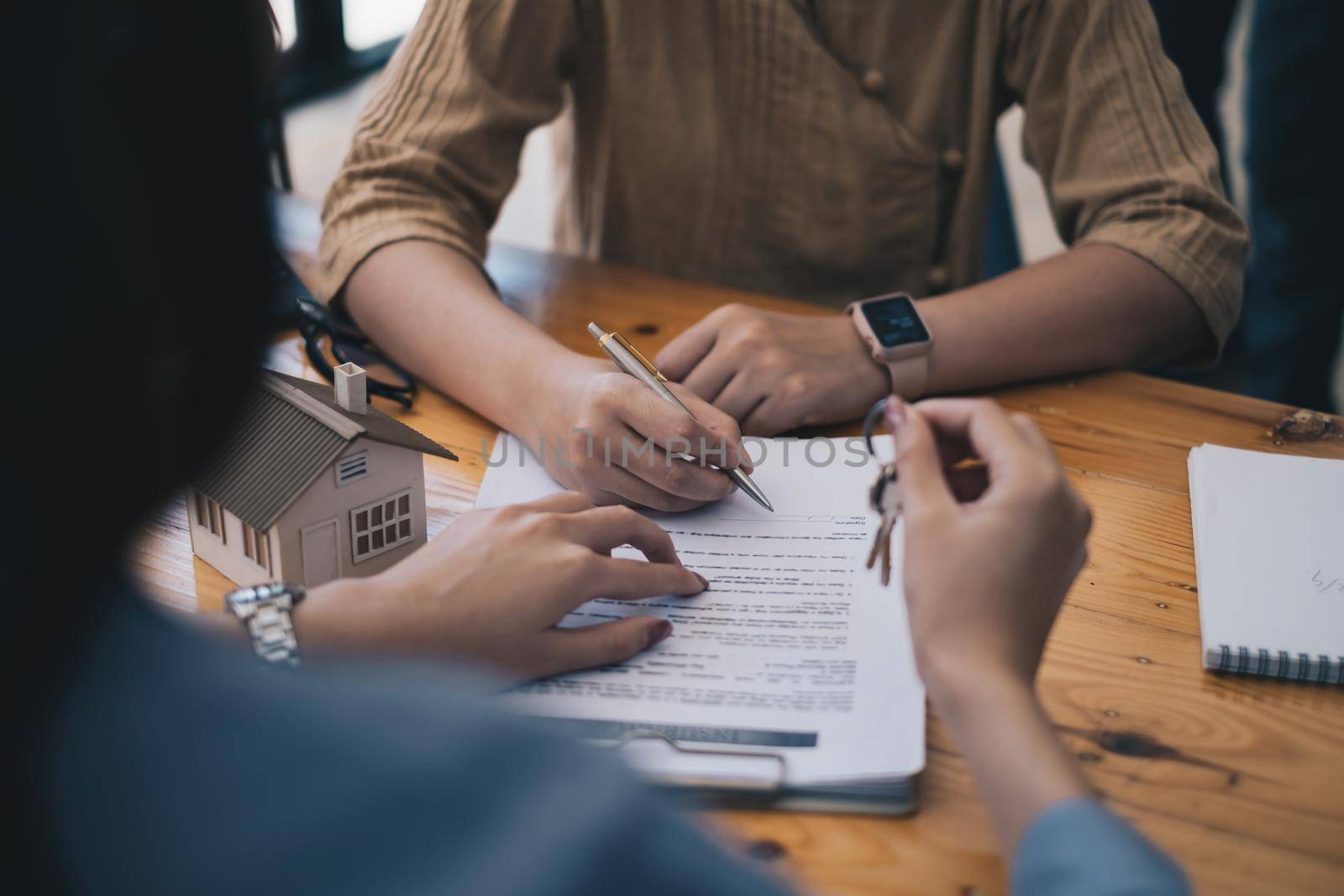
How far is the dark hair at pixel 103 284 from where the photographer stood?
0.89 ft

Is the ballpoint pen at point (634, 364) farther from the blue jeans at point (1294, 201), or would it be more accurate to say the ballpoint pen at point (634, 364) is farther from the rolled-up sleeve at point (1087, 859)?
the blue jeans at point (1294, 201)

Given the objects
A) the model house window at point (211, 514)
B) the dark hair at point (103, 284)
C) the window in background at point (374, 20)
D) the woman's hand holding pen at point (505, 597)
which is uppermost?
the dark hair at point (103, 284)

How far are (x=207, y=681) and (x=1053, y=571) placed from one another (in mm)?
411

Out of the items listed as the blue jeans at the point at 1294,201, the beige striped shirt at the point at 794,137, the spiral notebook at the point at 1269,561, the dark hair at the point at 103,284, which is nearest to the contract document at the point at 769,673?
the spiral notebook at the point at 1269,561

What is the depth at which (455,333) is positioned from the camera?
1019 millimetres

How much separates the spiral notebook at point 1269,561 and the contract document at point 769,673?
22 centimetres

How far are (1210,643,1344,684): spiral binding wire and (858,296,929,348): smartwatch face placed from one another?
0.42 m

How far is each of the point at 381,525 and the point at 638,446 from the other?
20 centimetres

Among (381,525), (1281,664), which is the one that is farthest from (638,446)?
(1281,664)

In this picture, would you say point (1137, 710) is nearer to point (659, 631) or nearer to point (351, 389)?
point (659, 631)

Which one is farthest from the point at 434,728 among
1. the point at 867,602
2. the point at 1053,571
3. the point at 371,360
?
the point at 371,360

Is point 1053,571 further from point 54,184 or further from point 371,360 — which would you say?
point 371,360

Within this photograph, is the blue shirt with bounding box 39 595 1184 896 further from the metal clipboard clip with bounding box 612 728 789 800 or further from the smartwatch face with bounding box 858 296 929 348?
the smartwatch face with bounding box 858 296 929 348

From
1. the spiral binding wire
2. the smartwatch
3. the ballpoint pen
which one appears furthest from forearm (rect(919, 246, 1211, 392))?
the spiral binding wire
